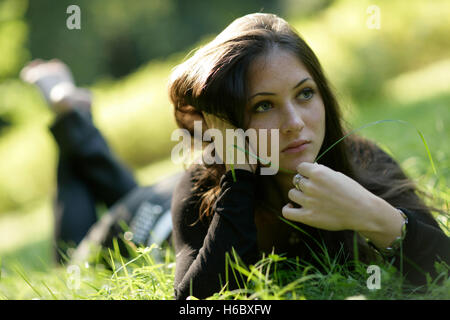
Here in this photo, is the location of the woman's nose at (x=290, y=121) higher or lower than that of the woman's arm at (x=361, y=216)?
higher

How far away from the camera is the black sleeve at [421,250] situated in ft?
4.38

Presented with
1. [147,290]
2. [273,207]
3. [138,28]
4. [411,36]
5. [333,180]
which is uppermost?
[138,28]

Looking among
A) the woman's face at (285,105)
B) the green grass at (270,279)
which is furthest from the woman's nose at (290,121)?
the green grass at (270,279)

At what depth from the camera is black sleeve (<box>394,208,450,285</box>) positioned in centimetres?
134

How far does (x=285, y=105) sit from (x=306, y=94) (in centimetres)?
12

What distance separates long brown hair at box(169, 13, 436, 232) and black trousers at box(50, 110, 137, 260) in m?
1.53

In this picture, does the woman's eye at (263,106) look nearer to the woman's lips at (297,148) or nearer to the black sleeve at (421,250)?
the woman's lips at (297,148)

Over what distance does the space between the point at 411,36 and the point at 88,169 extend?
276 inches

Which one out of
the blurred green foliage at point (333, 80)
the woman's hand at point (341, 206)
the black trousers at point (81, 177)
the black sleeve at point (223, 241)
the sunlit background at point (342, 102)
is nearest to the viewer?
the woman's hand at point (341, 206)

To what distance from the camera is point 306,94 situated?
4.94 ft

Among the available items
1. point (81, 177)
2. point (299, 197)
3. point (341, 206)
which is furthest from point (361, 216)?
point (81, 177)
